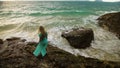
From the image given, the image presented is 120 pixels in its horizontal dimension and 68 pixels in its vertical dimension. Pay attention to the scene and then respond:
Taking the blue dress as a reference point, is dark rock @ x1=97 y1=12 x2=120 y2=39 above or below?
below

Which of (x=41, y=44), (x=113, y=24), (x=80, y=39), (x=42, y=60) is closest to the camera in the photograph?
(x=42, y=60)

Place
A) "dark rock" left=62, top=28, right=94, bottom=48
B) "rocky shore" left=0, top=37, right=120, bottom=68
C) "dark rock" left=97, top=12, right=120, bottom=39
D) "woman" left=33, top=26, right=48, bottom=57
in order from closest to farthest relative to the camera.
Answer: "rocky shore" left=0, top=37, right=120, bottom=68
"woman" left=33, top=26, right=48, bottom=57
"dark rock" left=62, top=28, right=94, bottom=48
"dark rock" left=97, top=12, right=120, bottom=39

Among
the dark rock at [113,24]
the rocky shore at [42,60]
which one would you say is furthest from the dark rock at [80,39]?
the dark rock at [113,24]

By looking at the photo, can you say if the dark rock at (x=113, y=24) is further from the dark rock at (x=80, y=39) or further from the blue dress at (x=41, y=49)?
the blue dress at (x=41, y=49)

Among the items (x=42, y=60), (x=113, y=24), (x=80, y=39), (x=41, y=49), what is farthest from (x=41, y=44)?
(x=113, y=24)

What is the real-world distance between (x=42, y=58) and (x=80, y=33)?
12.0 ft

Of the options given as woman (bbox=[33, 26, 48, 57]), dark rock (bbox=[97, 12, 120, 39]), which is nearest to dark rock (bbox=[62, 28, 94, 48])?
woman (bbox=[33, 26, 48, 57])

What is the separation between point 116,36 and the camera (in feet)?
38.2

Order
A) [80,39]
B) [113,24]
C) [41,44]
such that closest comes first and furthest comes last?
[41,44] → [80,39] → [113,24]

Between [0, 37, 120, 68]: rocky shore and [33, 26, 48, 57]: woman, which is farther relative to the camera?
[33, 26, 48, 57]: woman

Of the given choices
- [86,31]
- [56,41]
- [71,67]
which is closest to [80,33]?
[86,31]

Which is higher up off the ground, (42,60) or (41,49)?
(41,49)

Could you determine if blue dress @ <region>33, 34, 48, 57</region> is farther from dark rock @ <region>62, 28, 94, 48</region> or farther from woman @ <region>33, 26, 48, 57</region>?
dark rock @ <region>62, 28, 94, 48</region>

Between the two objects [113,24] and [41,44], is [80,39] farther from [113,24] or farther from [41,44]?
[113,24]
